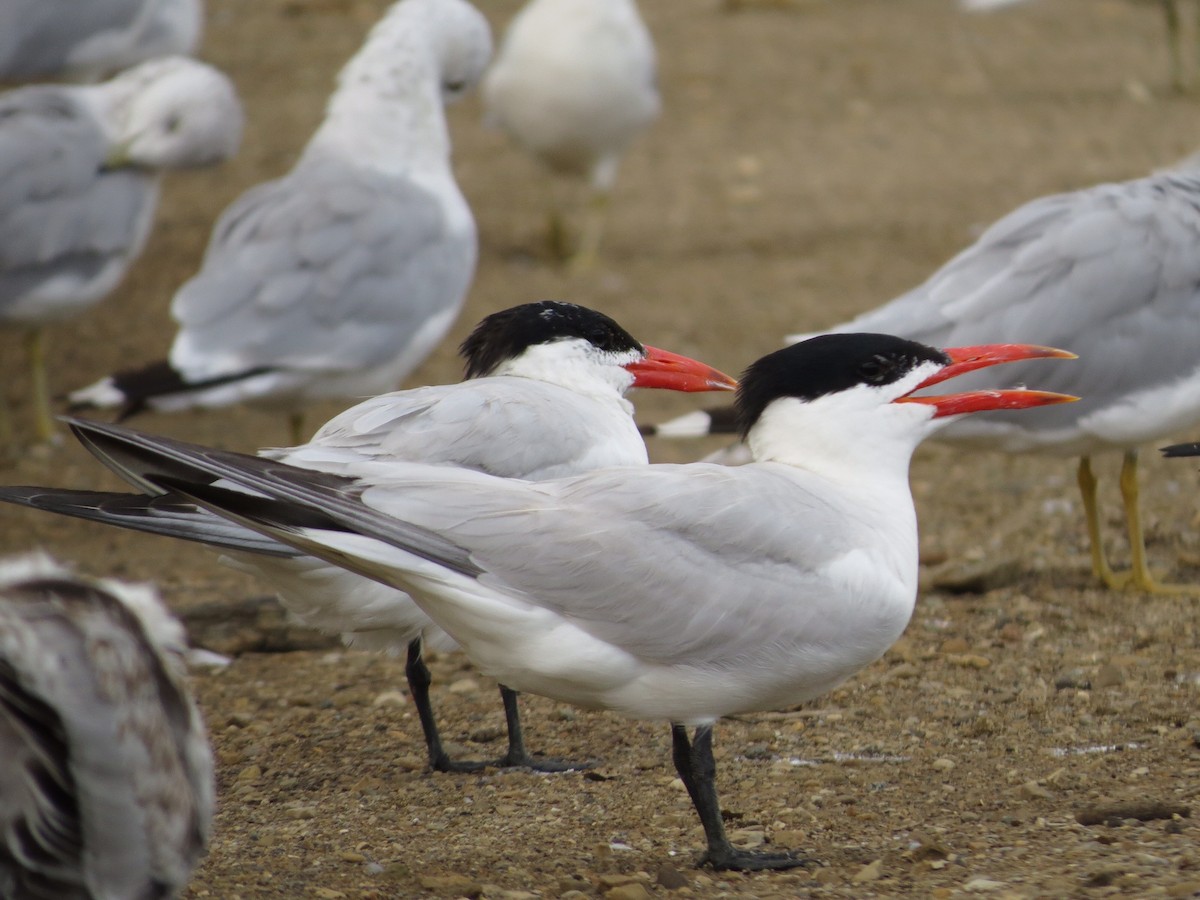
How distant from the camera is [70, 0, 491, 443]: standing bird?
6.32 metres

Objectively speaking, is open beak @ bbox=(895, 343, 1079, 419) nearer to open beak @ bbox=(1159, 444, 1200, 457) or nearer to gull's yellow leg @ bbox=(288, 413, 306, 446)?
open beak @ bbox=(1159, 444, 1200, 457)

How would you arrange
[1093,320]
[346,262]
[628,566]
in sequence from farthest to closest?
[346,262] → [1093,320] → [628,566]

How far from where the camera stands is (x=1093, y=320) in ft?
18.0

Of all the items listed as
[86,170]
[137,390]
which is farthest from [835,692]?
[86,170]

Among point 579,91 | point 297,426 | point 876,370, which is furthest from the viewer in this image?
point 579,91

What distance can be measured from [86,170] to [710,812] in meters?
5.22

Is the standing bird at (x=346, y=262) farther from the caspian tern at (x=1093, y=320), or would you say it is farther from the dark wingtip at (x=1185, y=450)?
the dark wingtip at (x=1185, y=450)

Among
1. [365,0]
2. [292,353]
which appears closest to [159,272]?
[292,353]

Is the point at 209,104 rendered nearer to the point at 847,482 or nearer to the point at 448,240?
the point at 448,240

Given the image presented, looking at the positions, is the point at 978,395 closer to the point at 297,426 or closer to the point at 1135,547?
the point at 1135,547

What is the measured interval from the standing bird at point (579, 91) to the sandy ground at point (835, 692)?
550 mm

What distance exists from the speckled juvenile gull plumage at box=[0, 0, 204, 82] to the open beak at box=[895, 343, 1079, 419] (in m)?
6.66

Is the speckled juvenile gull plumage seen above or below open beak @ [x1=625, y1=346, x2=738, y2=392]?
above

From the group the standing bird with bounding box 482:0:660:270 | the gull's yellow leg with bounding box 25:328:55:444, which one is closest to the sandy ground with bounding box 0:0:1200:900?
the gull's yellow leg with bounding box 25:328:55:444
